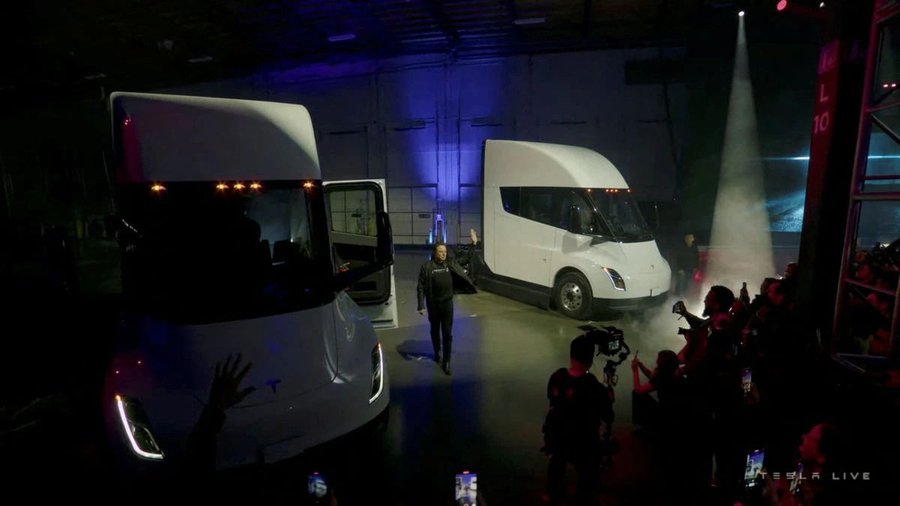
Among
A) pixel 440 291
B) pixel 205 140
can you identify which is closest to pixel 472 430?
pixel 440 291

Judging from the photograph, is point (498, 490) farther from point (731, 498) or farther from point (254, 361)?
point (254, 361)

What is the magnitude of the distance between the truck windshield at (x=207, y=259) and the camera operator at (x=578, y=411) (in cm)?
211

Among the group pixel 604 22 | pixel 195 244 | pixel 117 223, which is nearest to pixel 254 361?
pixel 195 244

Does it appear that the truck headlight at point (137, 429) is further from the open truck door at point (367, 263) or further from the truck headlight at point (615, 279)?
the truck headlight at point (615, 279)

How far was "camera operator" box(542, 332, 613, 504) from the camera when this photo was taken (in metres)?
3.23

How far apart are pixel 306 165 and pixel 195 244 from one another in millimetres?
1166

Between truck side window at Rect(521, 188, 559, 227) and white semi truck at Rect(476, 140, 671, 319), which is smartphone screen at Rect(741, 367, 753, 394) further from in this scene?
truck side window at Rect(521, 188, 559, 227)

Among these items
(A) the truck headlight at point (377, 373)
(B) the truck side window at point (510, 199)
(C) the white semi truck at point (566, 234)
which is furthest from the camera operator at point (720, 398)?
(B) the truck side window at point (510, 199)

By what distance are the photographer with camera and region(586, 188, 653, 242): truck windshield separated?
238 inches

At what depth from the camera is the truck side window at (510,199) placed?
33.4 feet

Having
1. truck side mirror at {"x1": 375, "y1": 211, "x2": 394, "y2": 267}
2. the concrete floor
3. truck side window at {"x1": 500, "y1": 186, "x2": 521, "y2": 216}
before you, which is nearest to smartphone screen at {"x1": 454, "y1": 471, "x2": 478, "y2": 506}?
the concrete floor

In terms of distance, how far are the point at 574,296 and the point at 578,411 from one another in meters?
6.30

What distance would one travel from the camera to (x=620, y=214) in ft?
30.6

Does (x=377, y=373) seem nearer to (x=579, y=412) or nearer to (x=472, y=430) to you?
(x=472, y=430)
